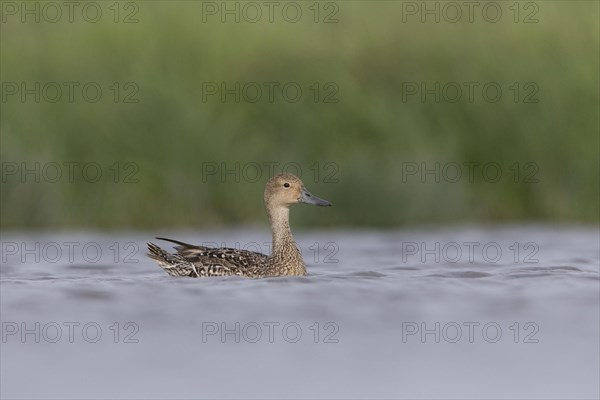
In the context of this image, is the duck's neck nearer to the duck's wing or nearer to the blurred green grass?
the duck's wing

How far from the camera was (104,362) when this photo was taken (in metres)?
7.80

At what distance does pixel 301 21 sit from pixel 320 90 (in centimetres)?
217

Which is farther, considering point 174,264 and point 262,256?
point 262,256

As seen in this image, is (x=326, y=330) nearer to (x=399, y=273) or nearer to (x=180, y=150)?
(x=399, y=273)

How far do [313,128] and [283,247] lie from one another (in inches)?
157

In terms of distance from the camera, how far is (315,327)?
8820mm

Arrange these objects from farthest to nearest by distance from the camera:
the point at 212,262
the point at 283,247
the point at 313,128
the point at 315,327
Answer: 1. the point at 313,128
2. the point at 283,247
3. the point at 212,262
4. the point at 315,327

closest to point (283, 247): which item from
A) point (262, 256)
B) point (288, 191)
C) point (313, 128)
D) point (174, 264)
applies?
point (262, 256)

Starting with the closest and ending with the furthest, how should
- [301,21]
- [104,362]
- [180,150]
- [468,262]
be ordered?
1. [104,362]
2. [468,262]
3. [180,150]
4. [301,21]

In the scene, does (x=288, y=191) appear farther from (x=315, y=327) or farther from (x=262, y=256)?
(x=315, y=327)

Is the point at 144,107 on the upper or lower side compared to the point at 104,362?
upper

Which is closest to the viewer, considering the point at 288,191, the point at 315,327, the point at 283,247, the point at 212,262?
the point at 315,327

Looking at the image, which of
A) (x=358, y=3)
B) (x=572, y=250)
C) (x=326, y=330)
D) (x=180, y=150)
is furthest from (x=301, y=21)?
(x=326, y=330)

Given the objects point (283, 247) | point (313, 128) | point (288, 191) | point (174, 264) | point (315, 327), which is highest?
point (313, 128)
